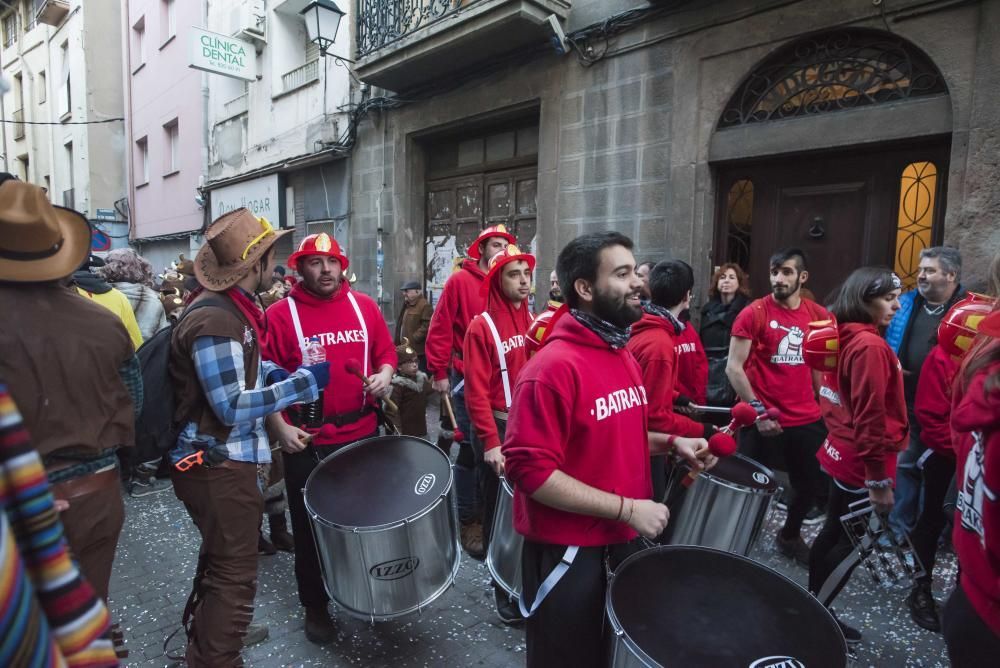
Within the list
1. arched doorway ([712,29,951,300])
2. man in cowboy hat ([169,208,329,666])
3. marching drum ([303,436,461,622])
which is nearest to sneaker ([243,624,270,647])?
man in cowboy hat ([169,208,329,666])

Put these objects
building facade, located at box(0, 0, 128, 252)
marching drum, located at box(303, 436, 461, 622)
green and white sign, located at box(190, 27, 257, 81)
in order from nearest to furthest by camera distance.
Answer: marching drum, located at box(303, 436, 461, 622) → green and white sign, located at box(190, 27, 257, 81) → building facade, located at box(0, 0, 128, 252)

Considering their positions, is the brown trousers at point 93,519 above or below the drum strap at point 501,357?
below

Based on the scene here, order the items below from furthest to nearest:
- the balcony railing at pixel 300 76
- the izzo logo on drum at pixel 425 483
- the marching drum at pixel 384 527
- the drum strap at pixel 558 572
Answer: the balcony railing at pixel 300 76, the izzo logo on drum at pixel 425 483, the marching drum at pixel 384 527, the drum strap at pixel 558 572

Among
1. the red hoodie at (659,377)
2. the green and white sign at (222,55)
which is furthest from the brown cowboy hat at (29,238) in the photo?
the green and white sign at (222,55)

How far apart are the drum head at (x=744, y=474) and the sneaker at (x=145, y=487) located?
469 cm

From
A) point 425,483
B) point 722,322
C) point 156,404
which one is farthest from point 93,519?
point 722,322

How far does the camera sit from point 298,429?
2.89 metres

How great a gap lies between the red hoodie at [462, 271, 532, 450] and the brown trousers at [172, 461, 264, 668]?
1231 mm

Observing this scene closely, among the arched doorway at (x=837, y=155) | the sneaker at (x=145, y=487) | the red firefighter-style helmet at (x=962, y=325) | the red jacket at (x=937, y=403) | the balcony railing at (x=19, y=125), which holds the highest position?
the balcony railing at (x=19, y=125)

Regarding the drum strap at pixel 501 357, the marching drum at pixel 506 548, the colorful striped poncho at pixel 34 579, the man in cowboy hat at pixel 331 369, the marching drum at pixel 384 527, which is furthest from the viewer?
the drum strap at pixel 501 357

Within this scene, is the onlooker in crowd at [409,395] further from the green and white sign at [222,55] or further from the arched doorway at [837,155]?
the green and white sign at [222,55]

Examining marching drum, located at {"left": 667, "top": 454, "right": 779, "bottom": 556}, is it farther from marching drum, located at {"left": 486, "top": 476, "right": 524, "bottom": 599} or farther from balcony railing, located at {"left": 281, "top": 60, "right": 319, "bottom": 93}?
balcony railing, located at {"left": 281, "top": 60, "right": 319, "bottom": 93}

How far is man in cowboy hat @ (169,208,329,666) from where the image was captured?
2350 mm

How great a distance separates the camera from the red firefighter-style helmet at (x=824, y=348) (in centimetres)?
295
